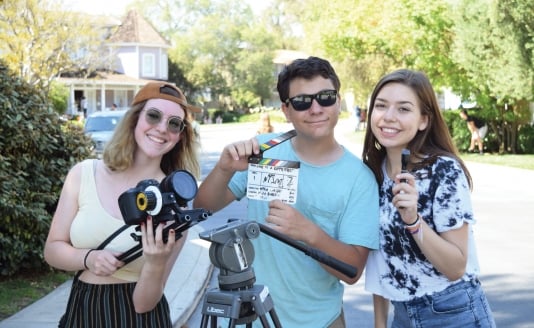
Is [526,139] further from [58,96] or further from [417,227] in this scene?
[417,227]

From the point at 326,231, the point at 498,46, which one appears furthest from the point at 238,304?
the point at 498,46

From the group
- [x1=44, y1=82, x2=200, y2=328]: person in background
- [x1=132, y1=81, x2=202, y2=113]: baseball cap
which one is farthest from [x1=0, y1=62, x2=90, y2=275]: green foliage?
[x1=132, y1=81, x2=202, y2=113]: baseball cap

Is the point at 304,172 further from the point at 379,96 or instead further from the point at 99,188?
the point at 99,188

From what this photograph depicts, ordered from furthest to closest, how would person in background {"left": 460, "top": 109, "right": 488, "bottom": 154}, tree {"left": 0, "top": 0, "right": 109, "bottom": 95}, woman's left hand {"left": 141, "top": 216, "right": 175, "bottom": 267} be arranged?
1. tree {"left": 0, "top": 0, "right": 109, "bottom": 95}
2. person in background {"left": 460, "top": 109, "right": 488, "bottom": 154}
3. woman's left hand {"left": 141, "top": 216, "right": 175, "bottom": 267}

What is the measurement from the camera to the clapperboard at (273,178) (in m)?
2.58

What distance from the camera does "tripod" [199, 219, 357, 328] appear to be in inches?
81.4

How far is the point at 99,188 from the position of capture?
116 inches

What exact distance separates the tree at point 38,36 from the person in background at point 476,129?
1753 centimetres

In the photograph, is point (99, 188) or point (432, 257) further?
point (99, 188)

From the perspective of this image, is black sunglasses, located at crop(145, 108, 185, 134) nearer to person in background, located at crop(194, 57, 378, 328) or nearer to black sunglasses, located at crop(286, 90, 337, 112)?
person in background, located at crop(194, 57, 378, 328)

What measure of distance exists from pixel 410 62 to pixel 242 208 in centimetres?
1601

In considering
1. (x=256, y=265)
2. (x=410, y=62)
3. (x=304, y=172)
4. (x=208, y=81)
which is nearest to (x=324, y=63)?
(x=304, y=172)

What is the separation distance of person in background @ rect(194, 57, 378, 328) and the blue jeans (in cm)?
30

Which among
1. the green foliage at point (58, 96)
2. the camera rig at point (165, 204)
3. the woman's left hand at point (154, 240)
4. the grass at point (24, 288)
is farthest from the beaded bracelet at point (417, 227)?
the green foliage at point (58, 96)
